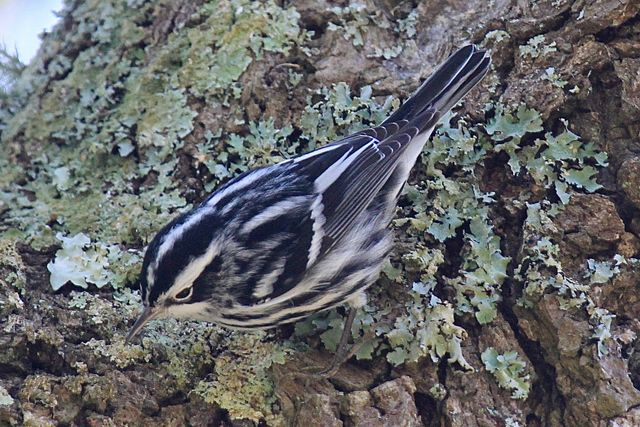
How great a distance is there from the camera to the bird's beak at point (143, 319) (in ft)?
9.00

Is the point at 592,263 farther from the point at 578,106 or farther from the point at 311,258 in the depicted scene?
the point at 311,258

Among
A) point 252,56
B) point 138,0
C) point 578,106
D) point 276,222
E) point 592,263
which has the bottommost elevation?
point 592,263

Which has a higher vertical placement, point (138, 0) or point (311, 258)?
point (138, 0)

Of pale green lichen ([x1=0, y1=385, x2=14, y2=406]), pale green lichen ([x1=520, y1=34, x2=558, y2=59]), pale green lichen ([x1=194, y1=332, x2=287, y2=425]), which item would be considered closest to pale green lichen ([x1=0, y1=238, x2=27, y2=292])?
pale green lichen ([x1=0, y1=385, x2=14, y2=406])

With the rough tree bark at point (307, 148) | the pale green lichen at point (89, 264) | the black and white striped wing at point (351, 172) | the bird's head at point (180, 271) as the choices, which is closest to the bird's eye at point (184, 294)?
the bird's head at point (180, 271)

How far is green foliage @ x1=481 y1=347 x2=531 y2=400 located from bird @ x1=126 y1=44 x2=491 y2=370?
0.48m

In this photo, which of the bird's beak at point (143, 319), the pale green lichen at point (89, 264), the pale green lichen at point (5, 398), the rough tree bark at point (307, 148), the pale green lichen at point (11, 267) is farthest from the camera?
the pale green lichen at point (89, 264)

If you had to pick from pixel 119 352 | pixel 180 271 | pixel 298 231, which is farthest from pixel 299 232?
pixel 119 352

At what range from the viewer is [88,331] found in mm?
2795

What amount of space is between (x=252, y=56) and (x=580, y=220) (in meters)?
1.56

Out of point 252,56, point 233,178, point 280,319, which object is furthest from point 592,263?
point 252,56

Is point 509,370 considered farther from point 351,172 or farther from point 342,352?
point 351,172

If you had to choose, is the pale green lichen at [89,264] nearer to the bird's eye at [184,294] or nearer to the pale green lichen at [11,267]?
the pale green lichen at [11,267]

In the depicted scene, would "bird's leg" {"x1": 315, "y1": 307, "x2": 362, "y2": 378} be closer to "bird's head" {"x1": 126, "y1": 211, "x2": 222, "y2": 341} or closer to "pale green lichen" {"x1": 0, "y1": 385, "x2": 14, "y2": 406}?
"bird's head" {"x1": 126, "y1": 211, "x2": 222, "y2": 341}
